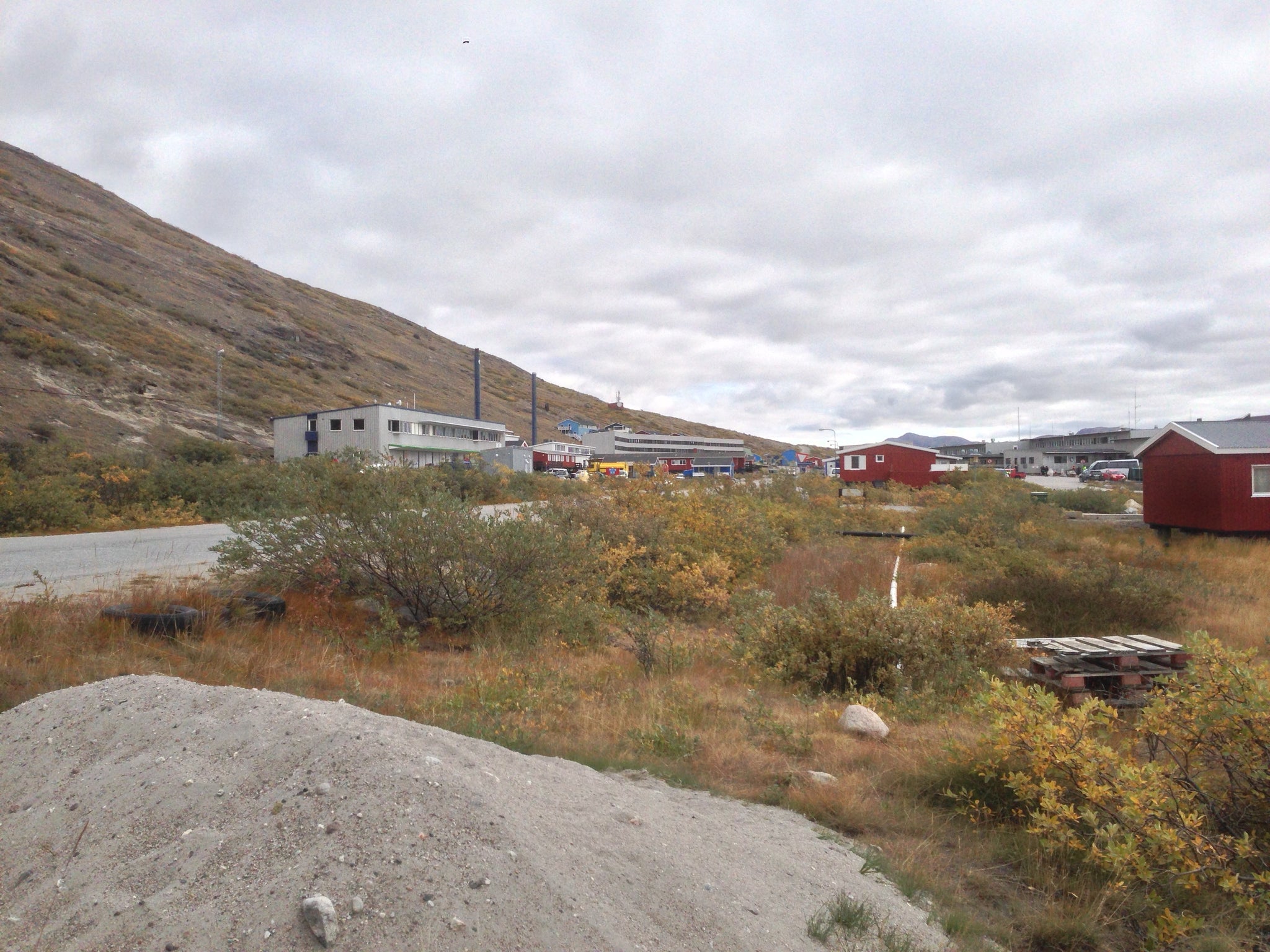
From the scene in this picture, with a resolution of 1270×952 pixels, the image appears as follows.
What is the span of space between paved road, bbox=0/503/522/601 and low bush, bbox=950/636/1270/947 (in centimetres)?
753

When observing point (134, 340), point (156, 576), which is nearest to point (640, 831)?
point (156, 576)

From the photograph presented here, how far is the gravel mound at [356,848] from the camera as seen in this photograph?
99.3 inches

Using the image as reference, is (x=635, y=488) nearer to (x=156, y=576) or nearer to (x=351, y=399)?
(x=156, y=576)

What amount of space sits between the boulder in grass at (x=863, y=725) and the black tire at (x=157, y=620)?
5951 millimetres

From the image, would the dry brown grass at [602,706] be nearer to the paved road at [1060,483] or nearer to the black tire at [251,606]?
the black tire at [251,606]

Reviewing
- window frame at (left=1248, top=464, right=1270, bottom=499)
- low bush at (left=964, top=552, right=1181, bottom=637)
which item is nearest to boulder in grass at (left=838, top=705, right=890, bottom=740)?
low bush at (left=964, top=552, right=1181, bottom=637)

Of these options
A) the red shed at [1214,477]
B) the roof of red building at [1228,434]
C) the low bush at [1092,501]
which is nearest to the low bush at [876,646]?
the red shed at [1214,477]

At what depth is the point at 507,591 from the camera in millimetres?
8648

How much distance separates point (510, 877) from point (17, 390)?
46150 millimetres

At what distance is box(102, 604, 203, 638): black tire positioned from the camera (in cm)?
673

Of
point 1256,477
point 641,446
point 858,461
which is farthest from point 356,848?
point 641,446

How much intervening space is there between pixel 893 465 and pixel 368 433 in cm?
3721

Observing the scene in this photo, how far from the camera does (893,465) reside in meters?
49.7

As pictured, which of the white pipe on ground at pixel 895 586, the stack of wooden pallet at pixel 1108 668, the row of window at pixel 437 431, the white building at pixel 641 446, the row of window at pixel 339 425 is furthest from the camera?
the white building at pixel 641 446
